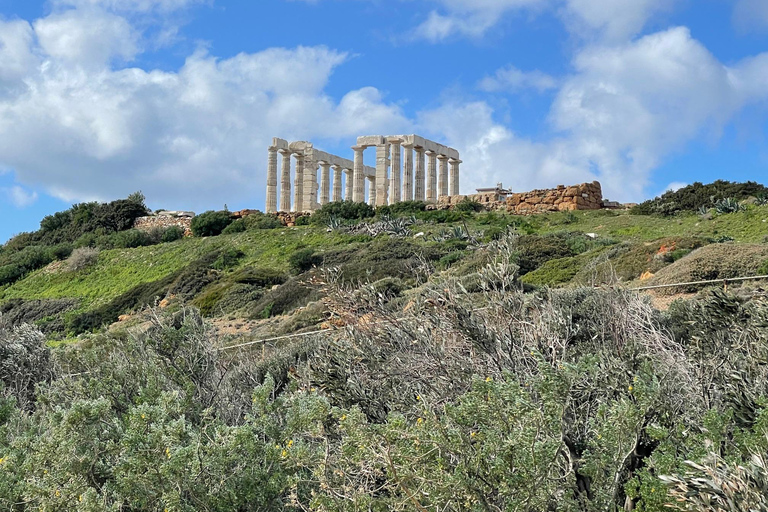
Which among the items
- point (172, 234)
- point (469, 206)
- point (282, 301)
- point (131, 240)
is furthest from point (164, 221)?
point (282, 301)

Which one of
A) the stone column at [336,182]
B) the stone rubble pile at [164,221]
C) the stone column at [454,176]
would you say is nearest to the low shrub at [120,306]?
the stone rubble pile at [164,221]

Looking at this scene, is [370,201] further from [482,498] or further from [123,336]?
[482,498]

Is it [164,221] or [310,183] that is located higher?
[310,183]

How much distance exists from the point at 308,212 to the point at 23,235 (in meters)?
20.8

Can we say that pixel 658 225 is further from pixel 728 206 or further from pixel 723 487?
pixel 723 487

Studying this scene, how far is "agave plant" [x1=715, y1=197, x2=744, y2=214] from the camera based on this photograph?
2877 cm

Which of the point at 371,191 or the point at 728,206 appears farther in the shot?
the point at 371,191

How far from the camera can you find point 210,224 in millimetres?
42344

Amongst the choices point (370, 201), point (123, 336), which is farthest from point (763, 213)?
point (370, 201)

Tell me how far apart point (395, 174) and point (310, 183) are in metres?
5.69

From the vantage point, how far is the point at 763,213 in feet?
86.4

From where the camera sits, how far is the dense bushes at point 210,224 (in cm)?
4225

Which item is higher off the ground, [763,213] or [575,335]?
[763,213]

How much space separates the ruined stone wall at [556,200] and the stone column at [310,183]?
13.2 metres
